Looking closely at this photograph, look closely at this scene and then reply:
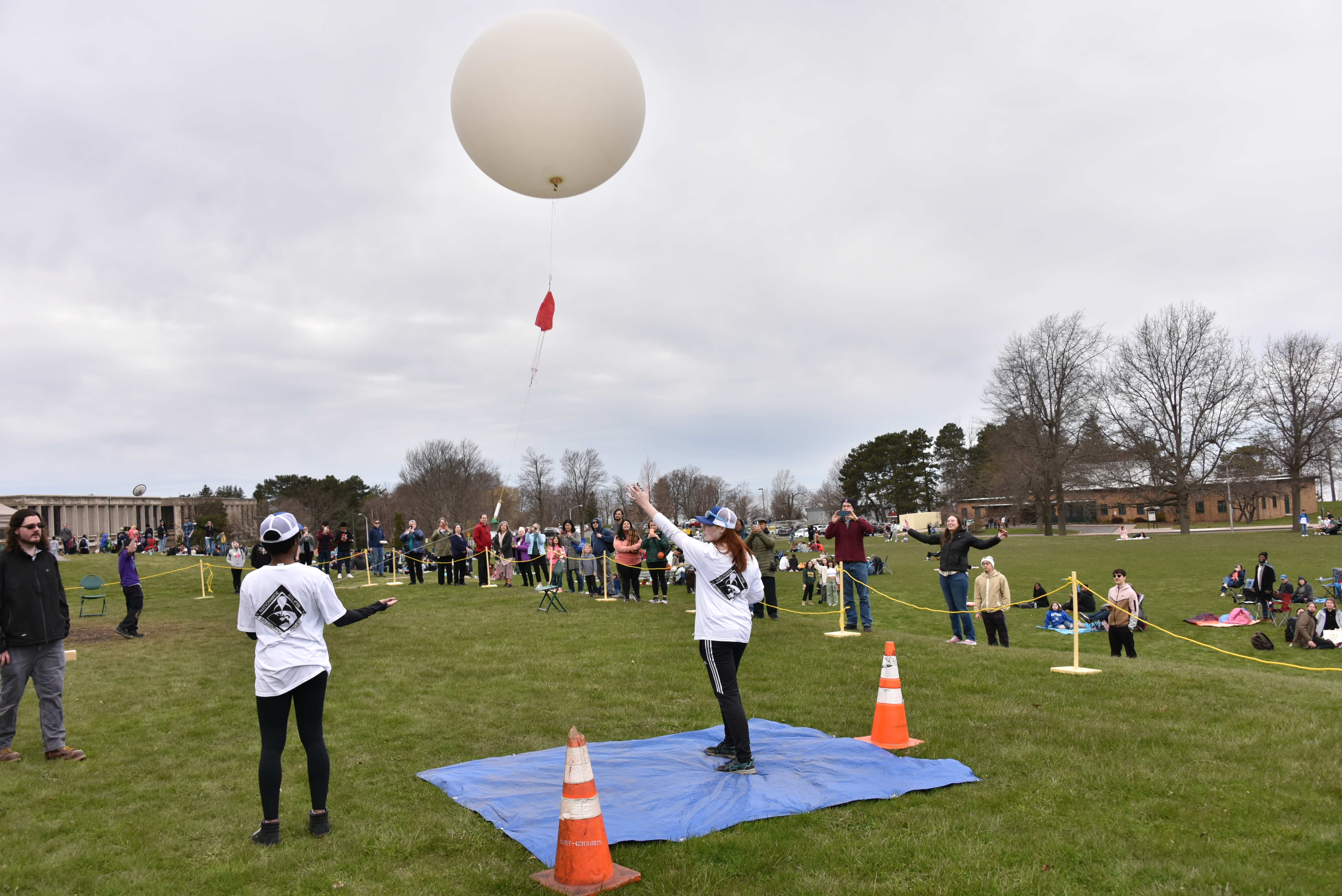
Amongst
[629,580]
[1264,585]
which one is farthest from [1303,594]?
[629,580]

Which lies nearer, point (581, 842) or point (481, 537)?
point (581, 842)

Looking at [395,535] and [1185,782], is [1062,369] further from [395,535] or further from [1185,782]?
[1185,782]

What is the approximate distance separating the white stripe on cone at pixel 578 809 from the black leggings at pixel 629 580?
43.8ft

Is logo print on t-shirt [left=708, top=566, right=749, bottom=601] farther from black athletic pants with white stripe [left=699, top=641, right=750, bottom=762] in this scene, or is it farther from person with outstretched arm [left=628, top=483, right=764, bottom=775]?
black athletic pants with white stripe [left=699, top=641, right=750, bottom=762]

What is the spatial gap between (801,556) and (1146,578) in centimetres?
1970

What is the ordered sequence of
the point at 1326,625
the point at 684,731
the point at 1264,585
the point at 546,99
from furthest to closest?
1. the point at 1264,585
2. the point at 1326,625
3. the point at 546,99
4. the point at 684,731

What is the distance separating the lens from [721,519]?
598cm

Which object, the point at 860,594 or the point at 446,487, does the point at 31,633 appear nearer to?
the point at 860,594

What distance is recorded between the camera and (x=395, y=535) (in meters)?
60.6

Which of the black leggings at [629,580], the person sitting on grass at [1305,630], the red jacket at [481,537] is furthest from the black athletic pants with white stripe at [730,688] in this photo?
the red jacket at [481,537]

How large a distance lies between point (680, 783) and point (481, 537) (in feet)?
55.5

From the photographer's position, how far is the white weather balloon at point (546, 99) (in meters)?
7.73

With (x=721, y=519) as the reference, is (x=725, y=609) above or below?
below

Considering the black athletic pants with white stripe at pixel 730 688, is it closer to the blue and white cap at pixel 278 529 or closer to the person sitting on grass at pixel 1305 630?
the blue and white cap at pixel 278 529
